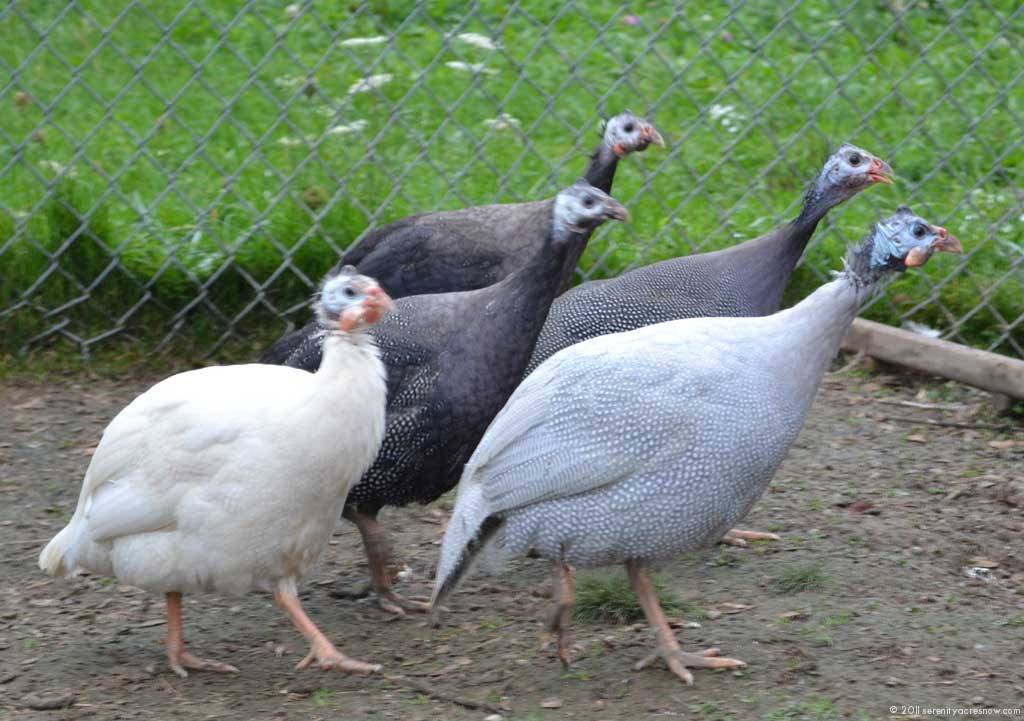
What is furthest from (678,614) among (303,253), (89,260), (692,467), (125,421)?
(89,260)

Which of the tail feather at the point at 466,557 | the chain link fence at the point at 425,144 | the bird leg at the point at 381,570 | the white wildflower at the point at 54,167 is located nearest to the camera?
the tail feather at the point at 466,557

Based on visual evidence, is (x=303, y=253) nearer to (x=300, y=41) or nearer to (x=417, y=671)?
(x=300, y=41)

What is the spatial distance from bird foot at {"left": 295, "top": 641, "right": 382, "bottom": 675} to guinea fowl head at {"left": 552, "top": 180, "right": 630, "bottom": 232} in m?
1.13

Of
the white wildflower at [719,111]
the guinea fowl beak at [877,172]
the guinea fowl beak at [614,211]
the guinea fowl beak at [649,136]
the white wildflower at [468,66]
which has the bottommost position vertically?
the guinea fowl beak at [614,211]

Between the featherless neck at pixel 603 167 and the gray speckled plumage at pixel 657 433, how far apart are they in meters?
1.30

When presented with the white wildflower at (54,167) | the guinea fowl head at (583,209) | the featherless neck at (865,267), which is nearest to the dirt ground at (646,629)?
the featherless neck at (865,267)

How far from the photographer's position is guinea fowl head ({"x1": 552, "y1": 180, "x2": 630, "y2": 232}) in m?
3.68

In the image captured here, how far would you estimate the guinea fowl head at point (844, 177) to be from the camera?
4.10 metres

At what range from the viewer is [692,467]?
3020 millimetres

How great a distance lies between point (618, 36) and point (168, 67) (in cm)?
184

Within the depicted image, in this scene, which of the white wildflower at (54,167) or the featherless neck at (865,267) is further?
the white wildflower at (54,167)

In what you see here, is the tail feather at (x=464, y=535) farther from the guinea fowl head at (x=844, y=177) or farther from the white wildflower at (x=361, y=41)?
the white wildflower at (x=361, y=41)

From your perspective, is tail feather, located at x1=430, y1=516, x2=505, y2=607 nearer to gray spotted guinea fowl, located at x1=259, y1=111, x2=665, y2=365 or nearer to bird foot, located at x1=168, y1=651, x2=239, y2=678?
bird foot, located at x1=168, y1=651, x2=239, y2=678

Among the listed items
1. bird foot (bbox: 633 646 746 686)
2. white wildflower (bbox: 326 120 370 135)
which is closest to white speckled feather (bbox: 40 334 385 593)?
bird foot (bbox: 633 646 746 686)
